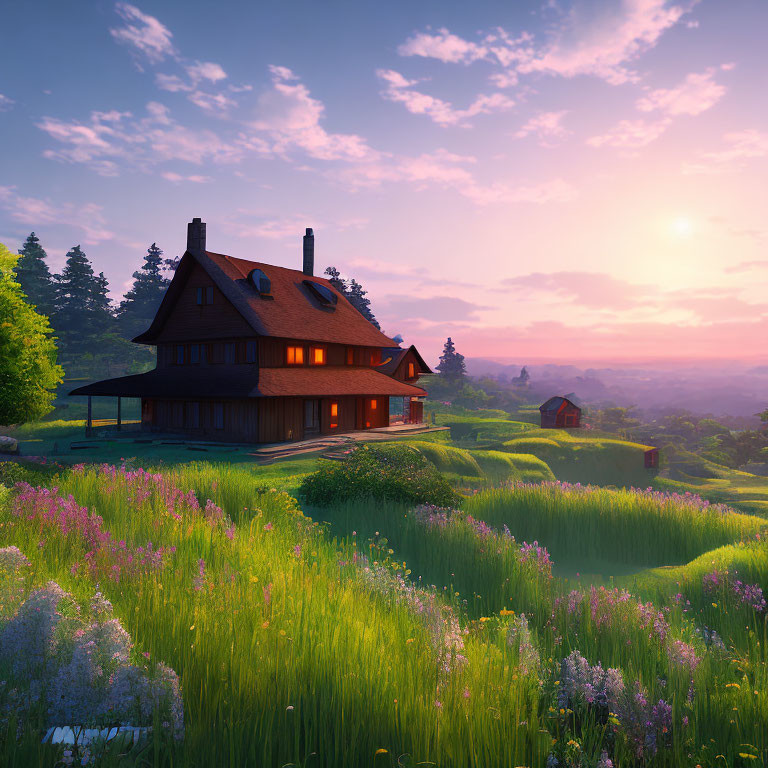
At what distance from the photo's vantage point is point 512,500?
15.0 meters

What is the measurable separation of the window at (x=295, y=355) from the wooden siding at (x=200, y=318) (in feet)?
10.5

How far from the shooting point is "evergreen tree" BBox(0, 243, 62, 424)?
948 inches

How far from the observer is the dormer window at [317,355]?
37000mm

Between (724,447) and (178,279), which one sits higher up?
(178,279)

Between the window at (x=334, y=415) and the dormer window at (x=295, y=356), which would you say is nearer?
the dormer window at (x=295, y=356)

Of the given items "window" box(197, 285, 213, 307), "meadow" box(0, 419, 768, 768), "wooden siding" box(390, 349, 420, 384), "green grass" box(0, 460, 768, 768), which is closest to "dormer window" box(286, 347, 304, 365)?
"window" box(197, 285, 213, 307)

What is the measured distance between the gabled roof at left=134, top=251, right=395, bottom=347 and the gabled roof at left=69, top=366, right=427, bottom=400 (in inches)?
92.5

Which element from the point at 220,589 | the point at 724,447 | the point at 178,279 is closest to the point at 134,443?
the point at 178,279

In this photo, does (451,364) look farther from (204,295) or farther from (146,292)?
(204,295)

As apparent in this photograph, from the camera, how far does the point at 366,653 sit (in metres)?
4.43

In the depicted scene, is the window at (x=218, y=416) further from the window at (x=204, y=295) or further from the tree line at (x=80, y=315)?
the tree line at (x=80, y=315)

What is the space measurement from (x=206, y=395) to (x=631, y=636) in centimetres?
2784

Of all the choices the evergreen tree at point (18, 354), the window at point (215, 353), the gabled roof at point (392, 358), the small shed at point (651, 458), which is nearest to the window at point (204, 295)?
the window at point (215, 353)

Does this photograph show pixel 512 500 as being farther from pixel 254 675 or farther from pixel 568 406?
pixel 568 406
